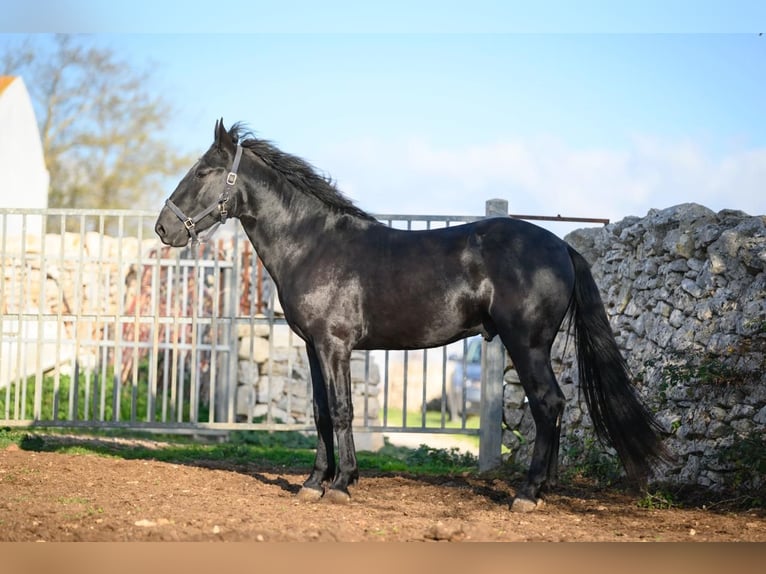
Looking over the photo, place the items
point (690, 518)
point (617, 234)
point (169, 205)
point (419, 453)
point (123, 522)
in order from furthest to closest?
point (419, 453)
point (617, 234)
point (169, 205)
point (690, 518)
point (123, 522)

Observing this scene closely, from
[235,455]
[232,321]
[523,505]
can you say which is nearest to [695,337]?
[523,505]

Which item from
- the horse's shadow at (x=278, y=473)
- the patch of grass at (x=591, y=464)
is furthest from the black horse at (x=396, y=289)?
the patch of grass at (x=591, y=464)

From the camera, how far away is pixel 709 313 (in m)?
6.04

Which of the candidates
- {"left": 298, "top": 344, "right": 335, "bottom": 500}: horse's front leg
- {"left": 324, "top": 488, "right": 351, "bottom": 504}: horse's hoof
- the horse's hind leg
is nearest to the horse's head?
{"left": 298, "top": 344, "right": 335, "bottom": 500}: horse's front leg

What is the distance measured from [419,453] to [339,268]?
12.3 ft

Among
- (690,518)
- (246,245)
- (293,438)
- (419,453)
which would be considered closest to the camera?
(690,518)

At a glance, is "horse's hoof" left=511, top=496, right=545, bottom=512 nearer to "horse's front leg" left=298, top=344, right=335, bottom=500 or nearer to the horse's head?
"horse's front leg" left=298, top=344, right=335, bottom=500

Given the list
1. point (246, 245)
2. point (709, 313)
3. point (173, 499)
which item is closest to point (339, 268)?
point (173, 499)

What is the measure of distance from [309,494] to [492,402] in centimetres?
268

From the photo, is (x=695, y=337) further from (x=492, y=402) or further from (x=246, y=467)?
(x=246, y=467)

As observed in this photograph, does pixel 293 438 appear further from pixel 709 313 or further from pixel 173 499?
pixel 709 313

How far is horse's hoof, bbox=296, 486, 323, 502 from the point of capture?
18.5 ft

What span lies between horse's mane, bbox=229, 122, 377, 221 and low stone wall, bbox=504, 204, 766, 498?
8.18ft

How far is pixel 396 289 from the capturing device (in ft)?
18.2
